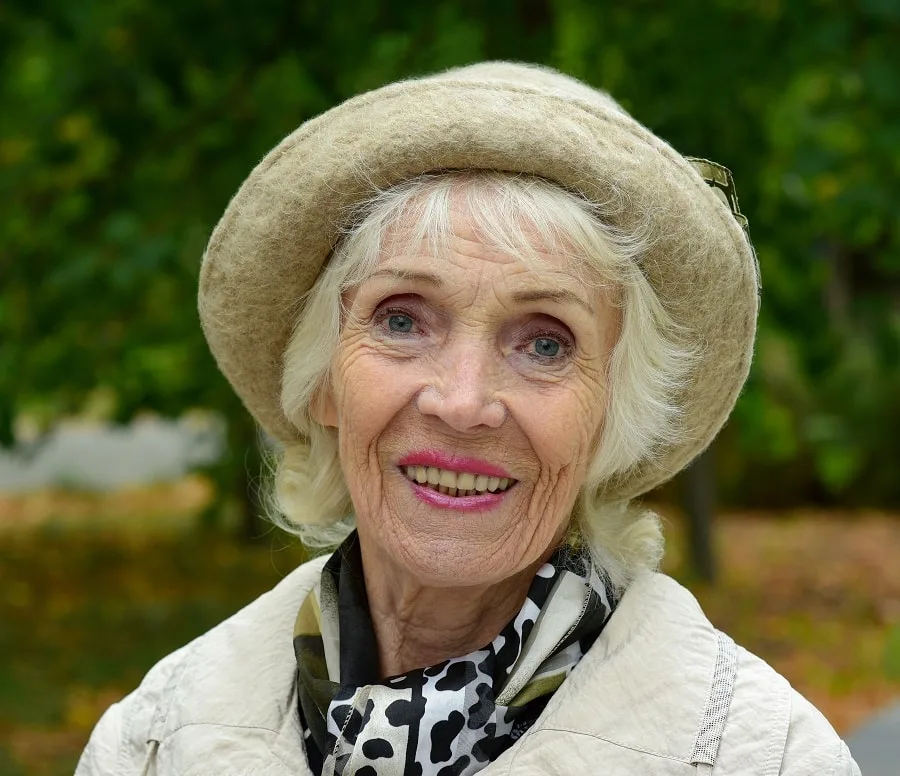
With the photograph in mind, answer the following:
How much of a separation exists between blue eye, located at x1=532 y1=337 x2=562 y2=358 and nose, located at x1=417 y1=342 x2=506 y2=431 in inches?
3.0

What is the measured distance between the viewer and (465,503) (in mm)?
2004

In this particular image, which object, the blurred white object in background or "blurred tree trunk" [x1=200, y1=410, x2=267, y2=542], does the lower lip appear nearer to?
"blurred tree trunk" [x1=200, y1=410, x2=267, y2=542]

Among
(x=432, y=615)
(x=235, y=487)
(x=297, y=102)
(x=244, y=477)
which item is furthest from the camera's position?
(x=235, y=487)

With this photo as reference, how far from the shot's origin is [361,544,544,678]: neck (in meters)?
2.17

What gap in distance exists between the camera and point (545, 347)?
6.50ft

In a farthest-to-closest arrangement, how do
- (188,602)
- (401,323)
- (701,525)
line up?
1. (701,525)
2. (188,602)
3. (401,323)

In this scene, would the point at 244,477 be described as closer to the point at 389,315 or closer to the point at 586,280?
the point at 389,315

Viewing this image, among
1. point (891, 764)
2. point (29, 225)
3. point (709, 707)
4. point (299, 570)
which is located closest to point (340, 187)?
point (299, 570)

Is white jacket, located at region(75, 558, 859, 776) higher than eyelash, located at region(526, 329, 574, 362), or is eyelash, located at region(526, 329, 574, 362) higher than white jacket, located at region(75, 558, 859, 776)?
eyelash, located at region(526, 329, 574, 362)

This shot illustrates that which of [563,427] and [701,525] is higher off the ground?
[701,525]

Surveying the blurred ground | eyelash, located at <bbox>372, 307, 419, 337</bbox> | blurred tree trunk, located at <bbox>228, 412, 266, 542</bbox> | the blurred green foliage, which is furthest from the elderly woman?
blurred tree trunk, located at <bbox>228, 412, 266, 542</bbox>

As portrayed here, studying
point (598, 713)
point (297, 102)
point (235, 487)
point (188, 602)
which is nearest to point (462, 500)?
point (598, 713)

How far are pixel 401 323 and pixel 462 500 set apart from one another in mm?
296

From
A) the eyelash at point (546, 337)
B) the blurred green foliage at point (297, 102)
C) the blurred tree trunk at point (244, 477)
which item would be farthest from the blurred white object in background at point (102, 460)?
the eyelash at point (546, 337)
